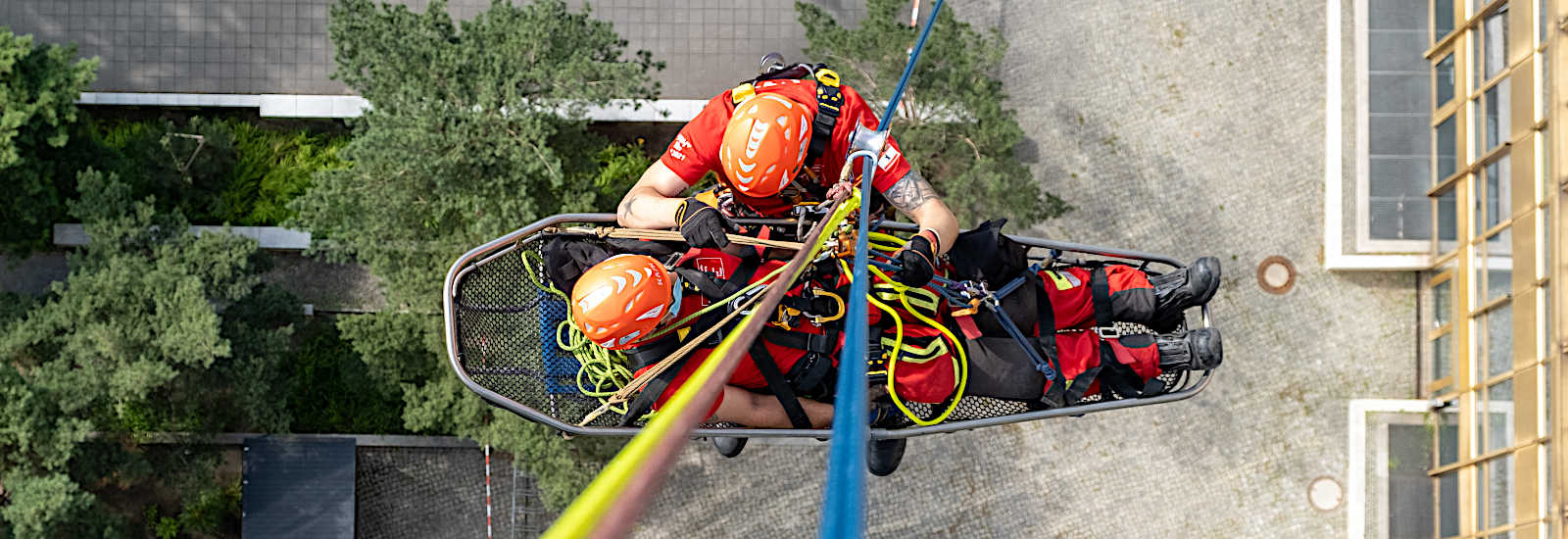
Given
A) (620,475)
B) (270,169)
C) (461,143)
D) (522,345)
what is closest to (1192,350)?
(522,345)

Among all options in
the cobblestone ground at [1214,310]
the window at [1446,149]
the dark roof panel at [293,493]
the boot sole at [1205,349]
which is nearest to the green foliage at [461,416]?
the cobblestone ground at [1214,310]

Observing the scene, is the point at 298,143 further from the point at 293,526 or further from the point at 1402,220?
the point at 1402,220

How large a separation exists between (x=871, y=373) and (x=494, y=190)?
12.1 ft

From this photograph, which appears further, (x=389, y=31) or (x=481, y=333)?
(x=389, y=31)

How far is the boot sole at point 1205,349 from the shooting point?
6.58 metres

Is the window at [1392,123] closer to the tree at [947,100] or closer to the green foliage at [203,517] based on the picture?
the tree at [947,100]

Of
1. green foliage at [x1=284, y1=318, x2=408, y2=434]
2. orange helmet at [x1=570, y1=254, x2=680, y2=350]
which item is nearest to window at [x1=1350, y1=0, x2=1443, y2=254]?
orange helmet at [x1=570, y1=254, x2=680, y2=350]

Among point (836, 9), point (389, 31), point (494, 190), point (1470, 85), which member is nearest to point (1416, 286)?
point (1470, 85)

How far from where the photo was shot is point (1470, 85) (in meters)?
9.86

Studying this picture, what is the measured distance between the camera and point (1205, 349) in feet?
21.6

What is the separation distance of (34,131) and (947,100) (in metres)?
7.67

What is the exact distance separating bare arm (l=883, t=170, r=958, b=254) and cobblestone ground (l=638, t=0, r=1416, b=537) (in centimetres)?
476

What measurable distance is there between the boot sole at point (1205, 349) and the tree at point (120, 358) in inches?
286

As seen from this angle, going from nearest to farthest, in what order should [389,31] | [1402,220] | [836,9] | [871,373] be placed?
[871,373] < [389,31] < [1402,220] < [836,9]
